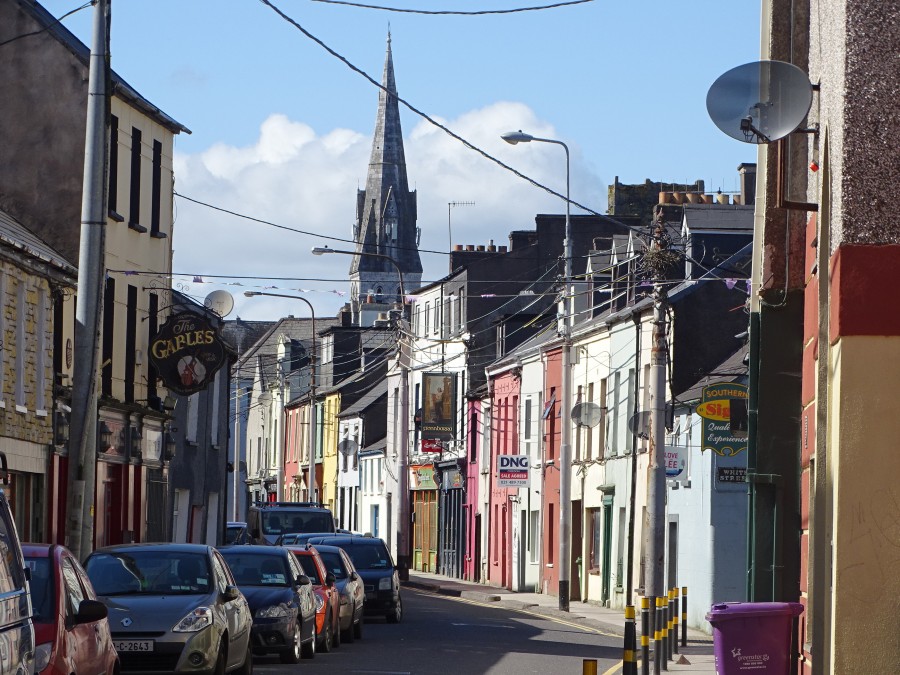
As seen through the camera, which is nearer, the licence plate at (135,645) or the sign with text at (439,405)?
the licence plate at (135,645)

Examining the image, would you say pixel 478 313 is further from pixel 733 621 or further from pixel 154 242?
pixel 733 621

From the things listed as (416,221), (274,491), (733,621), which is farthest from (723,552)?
(416,221)

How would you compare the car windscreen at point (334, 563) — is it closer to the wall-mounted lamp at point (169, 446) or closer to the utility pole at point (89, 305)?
the wall-mounted lamp at point (169, 446)

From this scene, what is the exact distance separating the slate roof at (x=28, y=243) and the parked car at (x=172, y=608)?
8.38 meters

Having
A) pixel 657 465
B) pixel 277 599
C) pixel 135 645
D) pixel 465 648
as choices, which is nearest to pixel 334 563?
pixel 465 648

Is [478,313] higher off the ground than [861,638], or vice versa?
[478,313]

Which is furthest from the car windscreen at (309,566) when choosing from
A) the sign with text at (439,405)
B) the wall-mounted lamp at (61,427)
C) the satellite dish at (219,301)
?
the sign with text at (439,405)

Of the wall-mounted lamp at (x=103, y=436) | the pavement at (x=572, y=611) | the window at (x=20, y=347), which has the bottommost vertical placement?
the pavement at (x=572, y=611)

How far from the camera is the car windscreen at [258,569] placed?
919 inches

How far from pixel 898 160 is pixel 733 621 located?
439 cm

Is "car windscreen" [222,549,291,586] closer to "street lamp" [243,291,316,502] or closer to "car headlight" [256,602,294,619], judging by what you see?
"car headlight" [256,602,294,619]

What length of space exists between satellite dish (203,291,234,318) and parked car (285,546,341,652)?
15244 millimetres

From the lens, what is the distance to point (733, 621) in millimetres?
13773

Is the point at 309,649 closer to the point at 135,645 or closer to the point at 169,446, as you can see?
the point at 135,645
